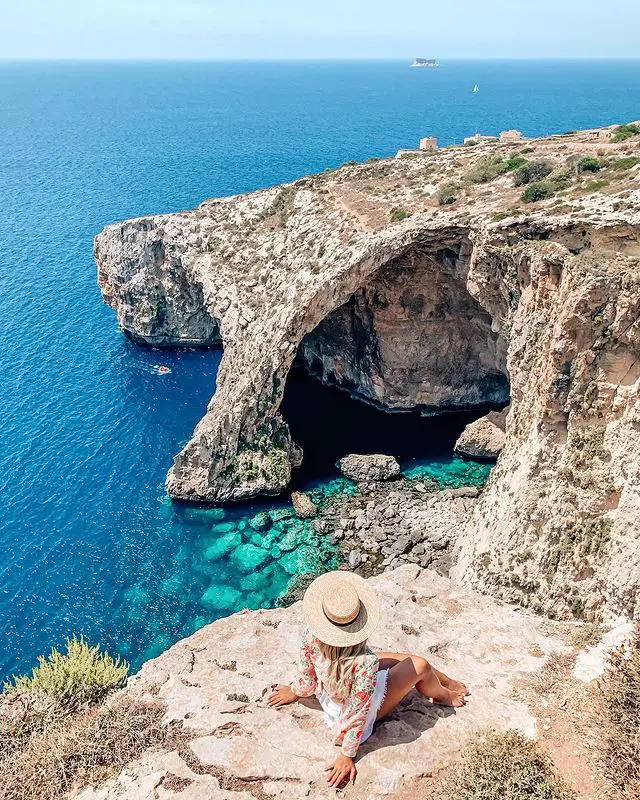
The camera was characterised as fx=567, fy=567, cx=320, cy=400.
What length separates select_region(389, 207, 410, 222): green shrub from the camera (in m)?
44.6

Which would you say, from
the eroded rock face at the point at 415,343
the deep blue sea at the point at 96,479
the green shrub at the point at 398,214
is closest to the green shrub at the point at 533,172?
the green shrub at the point at 398,214

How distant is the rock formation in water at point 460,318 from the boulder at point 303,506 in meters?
1.66

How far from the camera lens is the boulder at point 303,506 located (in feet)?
136

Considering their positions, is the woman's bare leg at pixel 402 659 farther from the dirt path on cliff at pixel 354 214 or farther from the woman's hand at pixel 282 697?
the dirt path on cliff at pixel 354 214

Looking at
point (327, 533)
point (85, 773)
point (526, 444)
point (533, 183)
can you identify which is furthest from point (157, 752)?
point (533, 183)

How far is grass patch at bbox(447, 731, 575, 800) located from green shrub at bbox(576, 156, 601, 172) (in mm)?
39040

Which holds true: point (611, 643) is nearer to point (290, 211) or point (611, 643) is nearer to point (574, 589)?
point (574, 589)

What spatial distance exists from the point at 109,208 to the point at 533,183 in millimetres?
89855

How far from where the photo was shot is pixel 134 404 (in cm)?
5434

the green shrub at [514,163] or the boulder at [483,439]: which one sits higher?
the green shrub at [514,163]

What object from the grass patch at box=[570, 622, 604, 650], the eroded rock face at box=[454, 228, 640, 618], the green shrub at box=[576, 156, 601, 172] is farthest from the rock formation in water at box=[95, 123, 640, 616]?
the grass patch at box=[570, 622, 604, 650]

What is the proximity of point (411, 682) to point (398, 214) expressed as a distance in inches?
A: 1581

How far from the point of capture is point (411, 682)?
33.5 ft

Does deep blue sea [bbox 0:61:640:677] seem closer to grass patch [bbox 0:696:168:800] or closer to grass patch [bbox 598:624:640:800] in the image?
grass patch [bbox 0:696:168:800]
